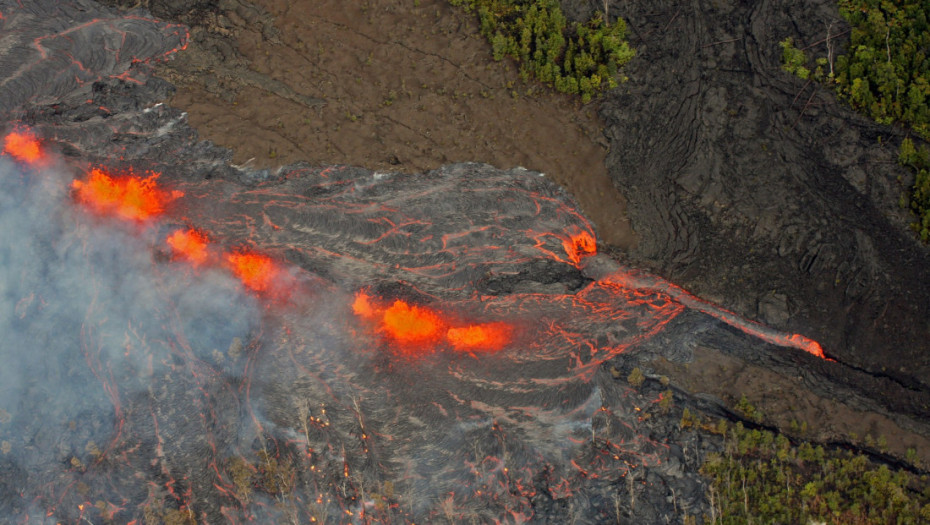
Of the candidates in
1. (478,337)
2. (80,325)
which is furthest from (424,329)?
(80,325)

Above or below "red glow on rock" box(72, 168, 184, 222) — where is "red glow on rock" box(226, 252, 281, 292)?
below

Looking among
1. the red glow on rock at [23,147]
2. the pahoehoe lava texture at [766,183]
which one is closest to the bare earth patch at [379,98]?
the pahoehoe lava texture at [766,183]

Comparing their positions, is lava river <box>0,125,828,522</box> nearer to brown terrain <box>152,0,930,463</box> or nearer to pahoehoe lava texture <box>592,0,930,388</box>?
brown terrain <box>152,0,930,463</box>

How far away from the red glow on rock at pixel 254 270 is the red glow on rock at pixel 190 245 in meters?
0.70

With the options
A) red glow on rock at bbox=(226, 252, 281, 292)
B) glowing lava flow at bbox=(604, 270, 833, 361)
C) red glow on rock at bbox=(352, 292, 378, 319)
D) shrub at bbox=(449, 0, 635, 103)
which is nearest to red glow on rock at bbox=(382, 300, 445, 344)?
red glow on rock at bbox=(352, 292, 378, 319)

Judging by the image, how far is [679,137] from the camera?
70.6 ft

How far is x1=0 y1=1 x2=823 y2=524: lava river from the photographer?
61.4ft

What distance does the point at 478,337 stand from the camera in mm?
19906

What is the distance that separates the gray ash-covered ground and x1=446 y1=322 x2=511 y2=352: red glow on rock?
189 millimetres

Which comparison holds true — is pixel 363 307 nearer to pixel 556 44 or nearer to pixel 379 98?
pixel 379 98

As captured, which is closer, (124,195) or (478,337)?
(478,337)

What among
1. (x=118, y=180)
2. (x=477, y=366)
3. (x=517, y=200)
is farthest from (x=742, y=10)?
(x=118, y=180)

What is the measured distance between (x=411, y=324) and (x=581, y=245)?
16.5 feet

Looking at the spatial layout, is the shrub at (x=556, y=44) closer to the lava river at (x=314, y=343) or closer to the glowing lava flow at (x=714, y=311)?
the lava river at (x=314, y=343)
